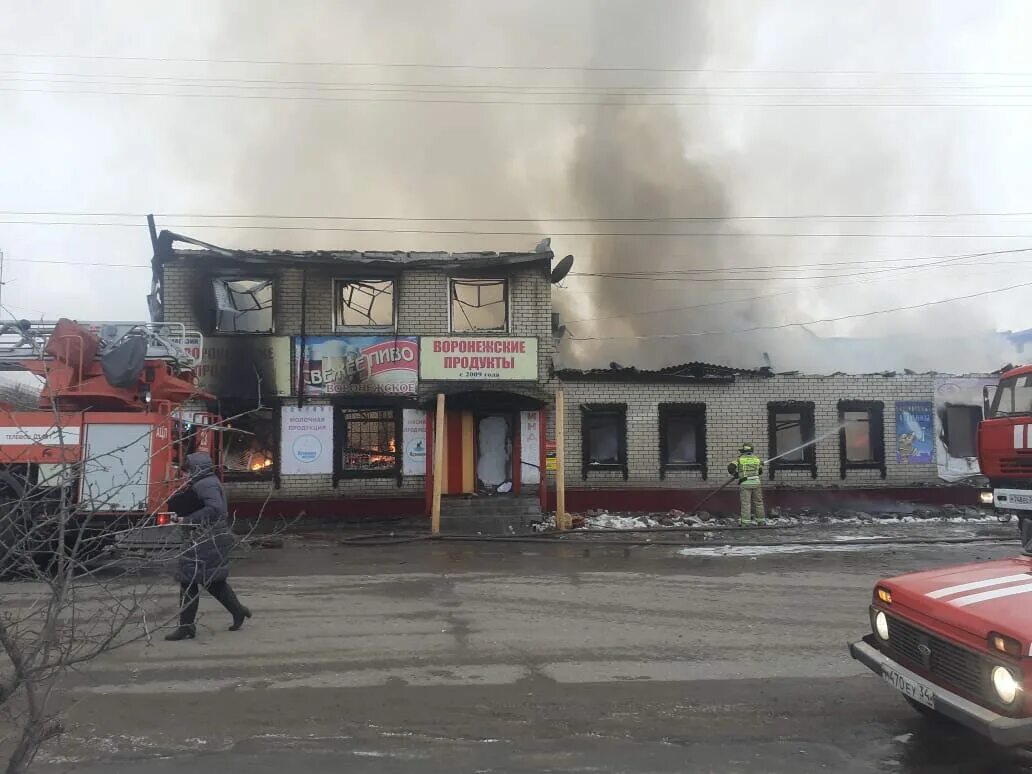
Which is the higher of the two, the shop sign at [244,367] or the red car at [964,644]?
Answer: the shop sign at [244,367]

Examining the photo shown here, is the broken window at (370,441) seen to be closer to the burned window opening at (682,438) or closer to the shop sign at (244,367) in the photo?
the shop sign at (244,367)

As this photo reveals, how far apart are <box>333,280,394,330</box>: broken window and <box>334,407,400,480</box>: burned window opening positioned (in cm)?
186

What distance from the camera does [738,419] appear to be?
16641 mm

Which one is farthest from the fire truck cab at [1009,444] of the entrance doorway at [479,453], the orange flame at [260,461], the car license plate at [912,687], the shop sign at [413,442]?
the orange flame at [260,461]

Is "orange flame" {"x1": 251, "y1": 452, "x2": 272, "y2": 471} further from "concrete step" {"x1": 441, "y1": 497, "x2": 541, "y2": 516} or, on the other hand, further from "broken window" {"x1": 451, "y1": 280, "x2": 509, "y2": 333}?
"broken window" {"x1": 451, "y1": 280, "x2": 509, "y2": 333}

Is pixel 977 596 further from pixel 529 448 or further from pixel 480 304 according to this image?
pixel 480 304

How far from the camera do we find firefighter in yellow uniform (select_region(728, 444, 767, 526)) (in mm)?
15062

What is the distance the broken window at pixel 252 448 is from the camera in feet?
51.1

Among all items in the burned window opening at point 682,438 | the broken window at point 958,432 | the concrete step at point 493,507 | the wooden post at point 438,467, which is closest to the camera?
the wooden post at point 438,467

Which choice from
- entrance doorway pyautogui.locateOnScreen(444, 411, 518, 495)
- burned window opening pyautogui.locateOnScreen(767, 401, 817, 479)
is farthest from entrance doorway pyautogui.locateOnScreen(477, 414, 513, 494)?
burned window opening pyautogui.locateOnScreen(767, 401, 817, 479)

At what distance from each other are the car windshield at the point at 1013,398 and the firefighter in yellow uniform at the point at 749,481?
4.64 meters

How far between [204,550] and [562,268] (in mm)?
11334

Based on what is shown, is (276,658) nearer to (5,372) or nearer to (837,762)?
(837,762)

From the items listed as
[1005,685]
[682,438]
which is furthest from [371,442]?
[1005,685]
